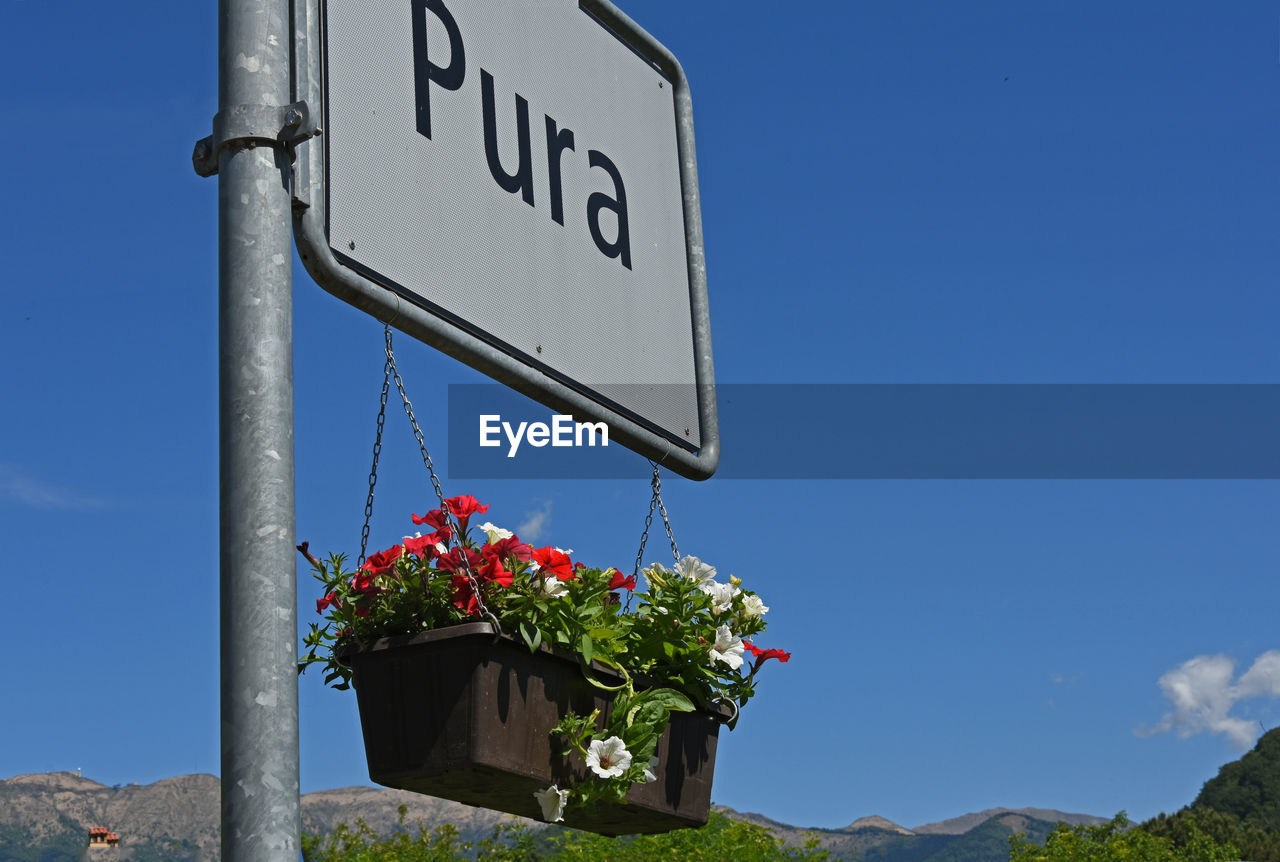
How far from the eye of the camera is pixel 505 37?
2.78m

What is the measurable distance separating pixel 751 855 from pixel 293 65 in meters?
→ 19.5

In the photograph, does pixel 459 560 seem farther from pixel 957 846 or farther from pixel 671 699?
pixel 957 846

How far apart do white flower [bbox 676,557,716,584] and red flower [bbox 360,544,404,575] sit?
0.70 metres

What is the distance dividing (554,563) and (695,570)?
0.51 m

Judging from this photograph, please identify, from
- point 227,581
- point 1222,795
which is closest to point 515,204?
point 227,581

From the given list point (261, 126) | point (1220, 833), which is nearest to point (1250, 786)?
point (1220, 833)

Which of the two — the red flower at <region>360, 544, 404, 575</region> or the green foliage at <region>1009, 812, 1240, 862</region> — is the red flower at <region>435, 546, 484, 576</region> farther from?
the green foliage at <region>1009, 812, 1240, 862</region>

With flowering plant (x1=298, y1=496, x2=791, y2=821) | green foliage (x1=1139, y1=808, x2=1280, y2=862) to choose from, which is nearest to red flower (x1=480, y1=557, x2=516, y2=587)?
flowering plant (x1=298, y1=496, x2=791, y2=821)

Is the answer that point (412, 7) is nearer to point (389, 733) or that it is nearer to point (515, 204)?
point (515, 204)

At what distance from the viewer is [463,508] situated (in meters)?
2.70

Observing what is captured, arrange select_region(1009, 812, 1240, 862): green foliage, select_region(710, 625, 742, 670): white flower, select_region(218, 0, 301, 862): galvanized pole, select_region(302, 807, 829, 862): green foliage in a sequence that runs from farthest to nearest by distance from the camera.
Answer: select_region(1009, 812, 1240, 862): green foliage
select_region(302, 807, 829, 862): green foliage
select_region(710, 625, 742, 670): white flower
select_region(218, 0, 301, 862): galvanized pole

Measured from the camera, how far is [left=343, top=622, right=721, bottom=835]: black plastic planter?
2.33 meters

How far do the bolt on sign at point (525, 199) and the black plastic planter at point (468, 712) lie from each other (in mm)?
456

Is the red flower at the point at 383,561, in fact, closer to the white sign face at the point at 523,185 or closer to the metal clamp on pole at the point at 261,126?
the white sign face at the point at 523,185
